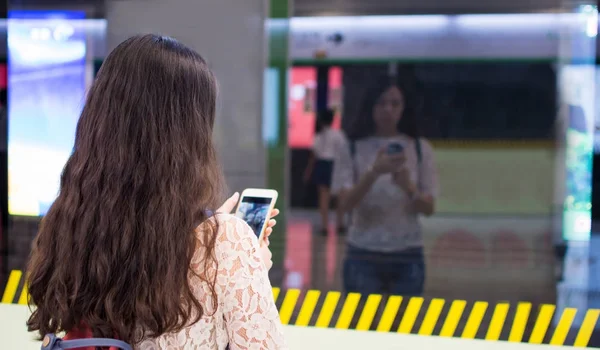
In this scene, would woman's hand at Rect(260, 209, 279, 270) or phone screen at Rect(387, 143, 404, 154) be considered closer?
woman's hand at Rect(260, 209, 279, 270)

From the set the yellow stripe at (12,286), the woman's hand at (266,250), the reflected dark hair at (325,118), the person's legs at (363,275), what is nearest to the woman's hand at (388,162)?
the person's legs at (363,275)

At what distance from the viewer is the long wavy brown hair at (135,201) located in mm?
1396

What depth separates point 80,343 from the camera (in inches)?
55.0

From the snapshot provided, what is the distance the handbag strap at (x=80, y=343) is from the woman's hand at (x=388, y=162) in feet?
11.6

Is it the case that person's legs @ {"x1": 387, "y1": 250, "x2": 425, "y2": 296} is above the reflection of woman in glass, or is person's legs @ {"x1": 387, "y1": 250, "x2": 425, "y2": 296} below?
below

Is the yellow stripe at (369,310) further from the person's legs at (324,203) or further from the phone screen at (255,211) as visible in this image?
the person's legs at (324,203)

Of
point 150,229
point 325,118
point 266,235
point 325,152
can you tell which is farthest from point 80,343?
point 325,118

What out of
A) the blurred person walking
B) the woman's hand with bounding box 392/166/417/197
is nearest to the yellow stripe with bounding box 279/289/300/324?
the woman's hand with bounding box 392/166/417/197

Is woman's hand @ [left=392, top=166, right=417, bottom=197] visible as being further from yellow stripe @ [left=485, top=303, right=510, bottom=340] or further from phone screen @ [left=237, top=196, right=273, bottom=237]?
phone screen @ [left=237, top=196, right=273, bottom=237]

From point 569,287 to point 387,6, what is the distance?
5584 millimetres

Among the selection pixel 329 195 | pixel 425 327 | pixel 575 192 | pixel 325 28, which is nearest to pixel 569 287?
pixel 575 192

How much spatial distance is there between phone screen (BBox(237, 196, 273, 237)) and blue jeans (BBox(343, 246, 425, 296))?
2.87 m

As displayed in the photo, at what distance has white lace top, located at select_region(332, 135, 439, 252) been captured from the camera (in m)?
4.12

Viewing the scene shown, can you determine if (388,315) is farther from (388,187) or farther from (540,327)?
(388,187)
